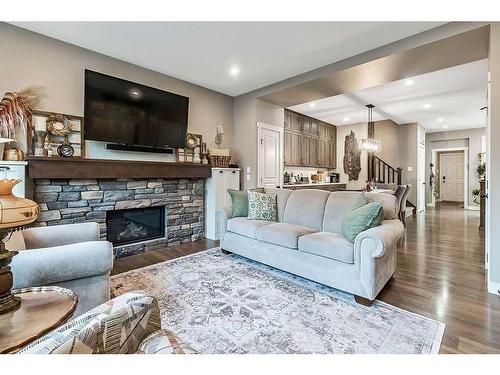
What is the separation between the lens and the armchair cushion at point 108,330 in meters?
0.74

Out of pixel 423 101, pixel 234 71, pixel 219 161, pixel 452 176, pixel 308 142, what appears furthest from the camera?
pixel 452 176

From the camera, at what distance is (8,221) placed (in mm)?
1111

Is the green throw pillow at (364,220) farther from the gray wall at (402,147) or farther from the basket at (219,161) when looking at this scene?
the gray wall at (402,147)

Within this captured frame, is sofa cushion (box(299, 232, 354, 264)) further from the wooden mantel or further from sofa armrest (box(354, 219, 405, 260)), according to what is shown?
the wooden mantel

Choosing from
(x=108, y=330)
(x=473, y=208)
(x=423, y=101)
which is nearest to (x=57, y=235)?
(x=108, y=330)

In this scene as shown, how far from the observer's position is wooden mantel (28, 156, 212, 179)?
2768 mm

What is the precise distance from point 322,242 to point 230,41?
245 cm

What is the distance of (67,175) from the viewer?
294 cm

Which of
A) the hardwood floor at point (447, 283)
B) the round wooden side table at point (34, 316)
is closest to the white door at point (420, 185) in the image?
the hardwood floor at point (447, 283)

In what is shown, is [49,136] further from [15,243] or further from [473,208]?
[473,208]

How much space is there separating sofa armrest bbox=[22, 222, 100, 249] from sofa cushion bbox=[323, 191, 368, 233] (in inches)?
96.7

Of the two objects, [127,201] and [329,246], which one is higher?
[127,201]

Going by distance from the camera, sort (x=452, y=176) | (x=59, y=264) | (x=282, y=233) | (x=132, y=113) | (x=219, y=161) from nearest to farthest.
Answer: (x=59, y=264), (x=282, y=233), (x=132, y=113), (x=219, y=161), (x=452, y=176)
